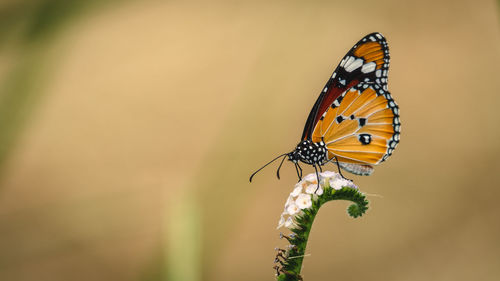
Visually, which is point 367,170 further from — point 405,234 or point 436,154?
point 436,154

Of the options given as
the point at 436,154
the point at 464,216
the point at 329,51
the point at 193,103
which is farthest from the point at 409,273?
the point at 193,103

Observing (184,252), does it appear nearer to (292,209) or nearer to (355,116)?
(292,209)

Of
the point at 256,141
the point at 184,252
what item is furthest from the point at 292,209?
the point at 256,141

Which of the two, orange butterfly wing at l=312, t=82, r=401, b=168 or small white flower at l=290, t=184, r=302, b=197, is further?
orange butterfly wing at l=312, t=82, r=401, b=168

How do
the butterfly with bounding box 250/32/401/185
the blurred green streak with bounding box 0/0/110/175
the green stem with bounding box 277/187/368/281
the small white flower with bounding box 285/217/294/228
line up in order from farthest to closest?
1. the butterfly with bounding box 250/32/401/185
2. the small white flower with bounding box 285/217/294/228
3. the green stem with bounding box 277/187/368/281
4. the blurred green streak with bounding box 0/0/110/175

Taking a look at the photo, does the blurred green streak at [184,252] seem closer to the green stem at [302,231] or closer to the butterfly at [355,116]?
the green stem at [302,231]

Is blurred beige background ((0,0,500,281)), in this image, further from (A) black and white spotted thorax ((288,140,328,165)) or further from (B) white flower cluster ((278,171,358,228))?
(B) white flower cluster ((278,171,358,228))

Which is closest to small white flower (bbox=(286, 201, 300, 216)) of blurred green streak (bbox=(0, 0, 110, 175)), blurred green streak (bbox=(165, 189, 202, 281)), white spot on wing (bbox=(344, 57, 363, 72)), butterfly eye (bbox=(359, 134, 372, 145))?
blurred green streak (bbox=(165, 189, 202, 281))
